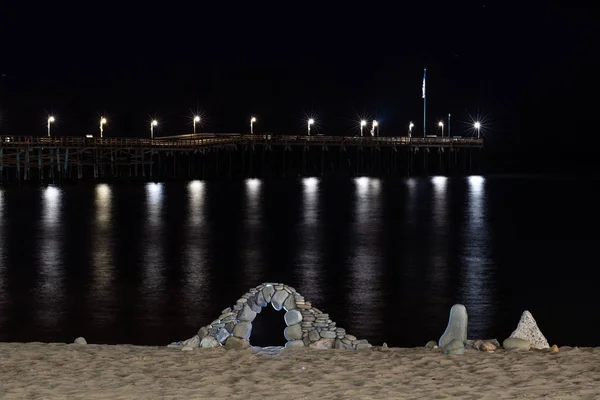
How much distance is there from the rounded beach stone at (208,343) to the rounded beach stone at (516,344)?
14.9 ft

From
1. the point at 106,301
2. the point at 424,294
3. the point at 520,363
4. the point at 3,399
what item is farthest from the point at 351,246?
the point at 3,399

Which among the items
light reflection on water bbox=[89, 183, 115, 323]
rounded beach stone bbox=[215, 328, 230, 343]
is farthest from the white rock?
light reflection on water bbox=[89, 183, 115, 323]

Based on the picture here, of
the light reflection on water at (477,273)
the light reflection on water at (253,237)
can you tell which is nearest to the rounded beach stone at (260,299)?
the light reflection on water at (477,273)

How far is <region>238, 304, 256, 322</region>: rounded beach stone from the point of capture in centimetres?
1381

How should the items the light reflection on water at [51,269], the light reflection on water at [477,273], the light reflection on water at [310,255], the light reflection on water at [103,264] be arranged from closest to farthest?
the light reflection on water at [51,269] → the light reflection on water at [477,273] → the light reflection on water at [103,264] → the light reflection on water at [310,255]

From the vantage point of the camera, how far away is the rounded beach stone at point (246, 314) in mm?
13812

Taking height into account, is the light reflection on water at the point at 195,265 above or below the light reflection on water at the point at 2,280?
below

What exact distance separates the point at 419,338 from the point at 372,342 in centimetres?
107

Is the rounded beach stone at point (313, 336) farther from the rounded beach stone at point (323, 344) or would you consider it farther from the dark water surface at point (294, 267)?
the dark water surface at point (294, 267)

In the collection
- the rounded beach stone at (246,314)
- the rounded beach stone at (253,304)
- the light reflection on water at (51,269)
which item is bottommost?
the light reflection on water at (51,269)

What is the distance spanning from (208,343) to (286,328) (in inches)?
56.7

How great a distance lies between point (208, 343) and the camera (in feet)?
40.6

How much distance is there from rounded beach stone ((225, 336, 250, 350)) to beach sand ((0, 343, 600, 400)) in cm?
17

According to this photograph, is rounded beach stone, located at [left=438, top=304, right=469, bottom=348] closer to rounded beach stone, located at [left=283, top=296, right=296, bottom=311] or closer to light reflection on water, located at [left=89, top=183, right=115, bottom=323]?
rounded beach stone, located at [left=283, top=296, right=296, bottom=311]
